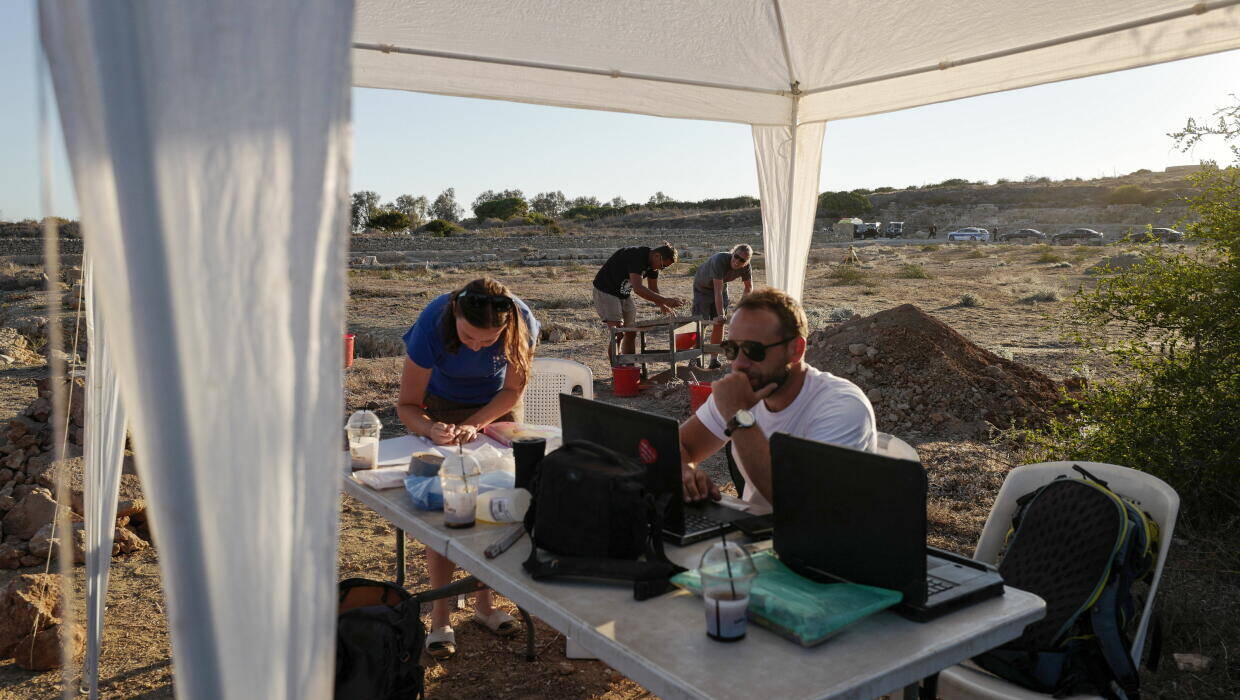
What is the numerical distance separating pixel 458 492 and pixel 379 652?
0.52m

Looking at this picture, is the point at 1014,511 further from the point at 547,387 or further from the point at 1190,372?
the point at 547,387

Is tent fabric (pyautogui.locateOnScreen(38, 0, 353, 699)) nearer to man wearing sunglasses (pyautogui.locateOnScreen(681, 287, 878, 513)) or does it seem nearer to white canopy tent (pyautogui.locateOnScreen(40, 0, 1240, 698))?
white canopy tent (pyautogui.locateOnScreen(40, 0, 1240, 698))

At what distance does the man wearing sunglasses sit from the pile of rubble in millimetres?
3473

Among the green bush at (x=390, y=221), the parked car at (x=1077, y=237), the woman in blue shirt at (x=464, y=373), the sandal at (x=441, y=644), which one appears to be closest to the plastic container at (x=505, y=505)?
the woman in blue shirt at (x=464, y=373)

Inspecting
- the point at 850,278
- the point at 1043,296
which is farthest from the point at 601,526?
the point at 850,278

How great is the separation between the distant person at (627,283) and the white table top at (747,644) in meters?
7.54

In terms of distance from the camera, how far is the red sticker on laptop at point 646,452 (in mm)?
2564

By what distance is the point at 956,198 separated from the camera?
242 ft

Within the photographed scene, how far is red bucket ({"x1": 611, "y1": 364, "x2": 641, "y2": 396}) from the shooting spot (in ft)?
30.6

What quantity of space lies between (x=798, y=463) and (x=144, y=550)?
453 cm

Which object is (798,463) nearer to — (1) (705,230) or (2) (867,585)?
(2) (867,585)

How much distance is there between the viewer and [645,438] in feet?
8.54

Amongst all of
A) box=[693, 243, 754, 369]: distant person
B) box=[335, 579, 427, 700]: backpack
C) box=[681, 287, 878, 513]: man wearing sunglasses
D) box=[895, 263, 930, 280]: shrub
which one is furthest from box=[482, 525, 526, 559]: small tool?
box=[895, 263, 930, 280]: shrub

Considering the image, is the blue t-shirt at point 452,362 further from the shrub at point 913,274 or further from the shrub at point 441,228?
the shrub at point 441,228
